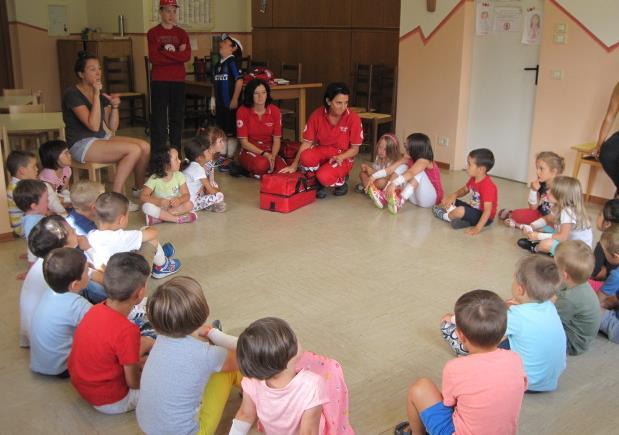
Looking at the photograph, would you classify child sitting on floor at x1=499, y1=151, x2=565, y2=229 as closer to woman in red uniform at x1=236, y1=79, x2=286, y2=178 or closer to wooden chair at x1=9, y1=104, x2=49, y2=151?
woman in red uniform at x1=236, y1=79, x2=286, y2=178

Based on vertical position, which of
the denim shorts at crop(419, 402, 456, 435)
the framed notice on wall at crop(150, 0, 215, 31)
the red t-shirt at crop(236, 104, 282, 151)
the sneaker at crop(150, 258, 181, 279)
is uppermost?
the framed notice on wall at crop(150, 0, 215, 31)

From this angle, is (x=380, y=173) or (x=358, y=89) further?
(x=358, y=89)

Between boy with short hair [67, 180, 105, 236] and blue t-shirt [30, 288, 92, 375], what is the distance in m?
0.82

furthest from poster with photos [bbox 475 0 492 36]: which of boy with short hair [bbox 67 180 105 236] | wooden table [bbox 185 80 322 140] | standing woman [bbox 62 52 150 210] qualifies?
boy with short hair [bbox 67 180 105 236]

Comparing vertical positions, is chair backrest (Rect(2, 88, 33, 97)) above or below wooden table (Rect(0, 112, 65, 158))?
above

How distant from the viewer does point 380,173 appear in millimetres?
5066

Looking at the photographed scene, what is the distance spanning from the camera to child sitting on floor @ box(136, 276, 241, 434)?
79.4 inches

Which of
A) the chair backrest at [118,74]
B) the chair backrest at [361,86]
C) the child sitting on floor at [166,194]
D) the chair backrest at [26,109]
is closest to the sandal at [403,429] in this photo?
the child sitting on floor at [166,194]

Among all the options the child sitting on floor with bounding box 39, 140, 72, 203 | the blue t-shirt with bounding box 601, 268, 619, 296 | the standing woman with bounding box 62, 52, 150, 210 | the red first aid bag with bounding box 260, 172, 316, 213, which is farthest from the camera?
the red first aid bag with bounding box 260, 172, 316, 213

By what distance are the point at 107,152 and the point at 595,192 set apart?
3.99 metres

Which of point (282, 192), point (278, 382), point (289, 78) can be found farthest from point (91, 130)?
point (289, 78)

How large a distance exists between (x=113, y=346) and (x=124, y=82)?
7280mm

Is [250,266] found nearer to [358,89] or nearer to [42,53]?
[358,89]

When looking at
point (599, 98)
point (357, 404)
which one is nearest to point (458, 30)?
point (599, 98)
